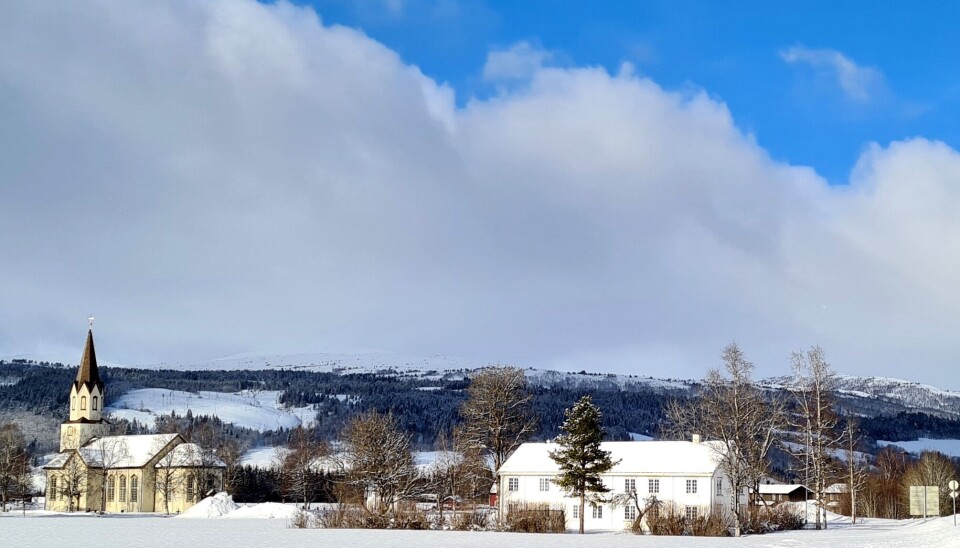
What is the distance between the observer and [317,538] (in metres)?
44.5

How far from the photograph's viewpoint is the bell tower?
4582 inches

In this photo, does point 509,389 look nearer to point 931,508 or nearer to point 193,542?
point 931,508

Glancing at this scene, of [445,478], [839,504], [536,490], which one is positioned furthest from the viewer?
[839,504]

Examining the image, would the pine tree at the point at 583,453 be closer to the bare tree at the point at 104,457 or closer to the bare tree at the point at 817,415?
the bare tree at the point at 817,415

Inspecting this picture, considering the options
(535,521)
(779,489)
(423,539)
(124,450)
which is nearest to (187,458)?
(124,450)

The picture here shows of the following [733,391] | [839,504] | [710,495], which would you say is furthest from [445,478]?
[839,504]

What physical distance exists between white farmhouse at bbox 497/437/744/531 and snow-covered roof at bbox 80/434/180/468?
53.6 metres

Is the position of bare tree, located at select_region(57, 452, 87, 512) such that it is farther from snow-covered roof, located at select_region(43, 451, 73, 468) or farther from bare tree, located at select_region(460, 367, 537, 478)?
bare tree, located at select_region(460, 367, 537, 478)

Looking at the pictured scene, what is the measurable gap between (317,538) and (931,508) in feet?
138

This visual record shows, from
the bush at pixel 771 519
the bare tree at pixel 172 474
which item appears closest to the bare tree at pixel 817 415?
the bush at pixel 771 519

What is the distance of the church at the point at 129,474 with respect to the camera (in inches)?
4134

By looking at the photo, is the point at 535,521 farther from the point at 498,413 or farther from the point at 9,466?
the point at 9,466

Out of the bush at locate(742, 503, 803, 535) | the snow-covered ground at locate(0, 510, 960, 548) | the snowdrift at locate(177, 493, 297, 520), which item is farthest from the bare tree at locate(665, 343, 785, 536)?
the snowdrift at locate(177, 493, 297, 520)

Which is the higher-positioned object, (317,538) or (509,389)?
(509,389)
